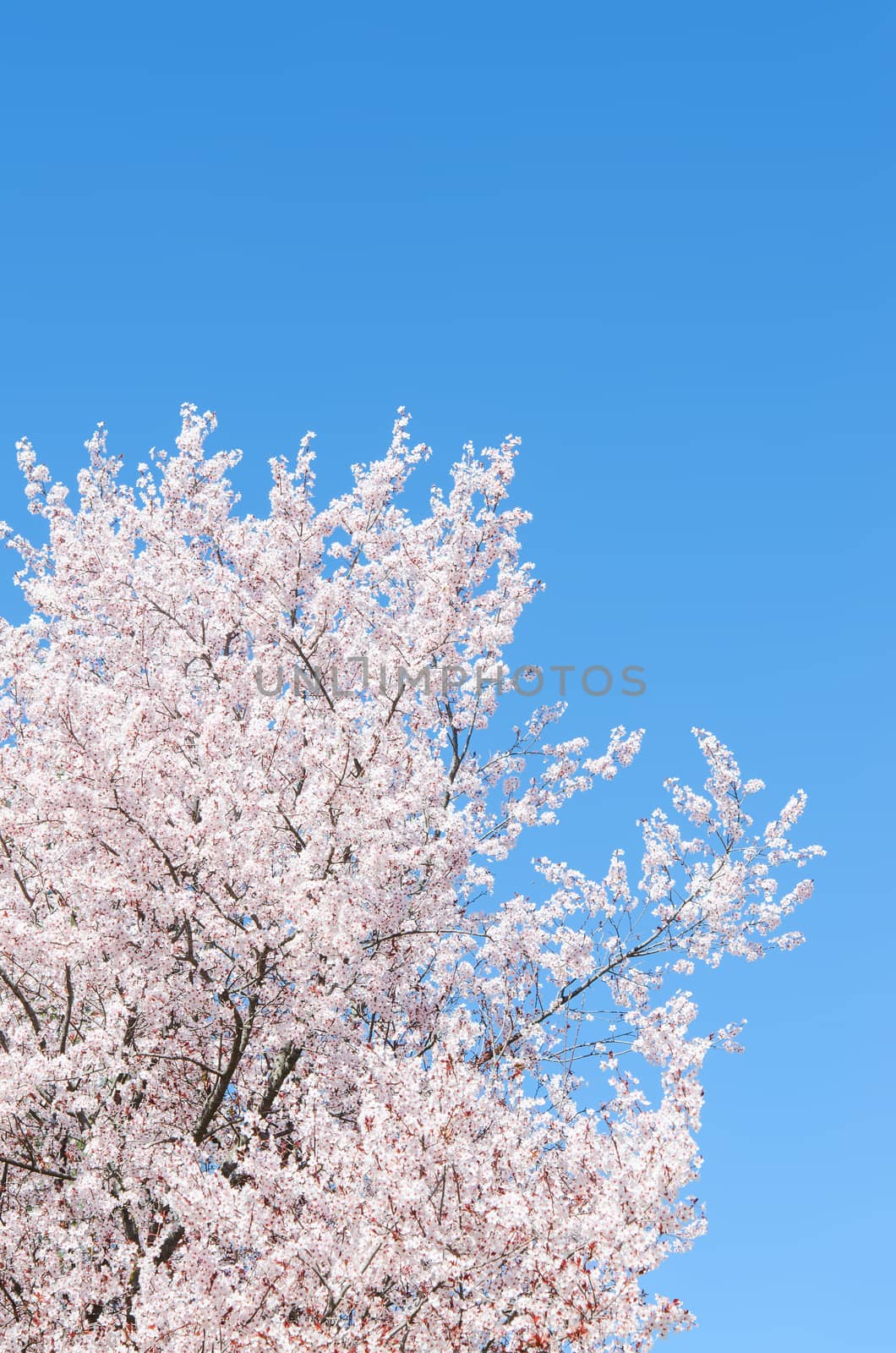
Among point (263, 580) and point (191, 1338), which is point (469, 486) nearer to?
point (263, 580)

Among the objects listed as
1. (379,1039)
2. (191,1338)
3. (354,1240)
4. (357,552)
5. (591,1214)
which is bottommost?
(191,1338)

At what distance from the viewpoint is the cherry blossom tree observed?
815cm

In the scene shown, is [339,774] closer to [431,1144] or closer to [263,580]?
[431,1144]

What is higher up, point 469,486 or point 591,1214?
point 469,486

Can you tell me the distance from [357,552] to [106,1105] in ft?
24.0

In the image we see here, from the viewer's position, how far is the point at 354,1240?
8.14 m

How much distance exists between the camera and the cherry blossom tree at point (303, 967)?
26.7 ft

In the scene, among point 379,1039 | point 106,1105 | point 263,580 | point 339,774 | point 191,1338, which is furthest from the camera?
point 263,580

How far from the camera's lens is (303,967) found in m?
9.88

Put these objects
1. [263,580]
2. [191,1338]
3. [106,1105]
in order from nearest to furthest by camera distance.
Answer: [191,1338] → [106,1105] → [263,580]

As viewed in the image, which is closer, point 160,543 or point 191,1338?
point 191,1338

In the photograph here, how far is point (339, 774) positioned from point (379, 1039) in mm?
3374

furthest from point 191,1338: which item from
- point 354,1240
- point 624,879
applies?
point 624,879

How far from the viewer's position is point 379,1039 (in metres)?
11.7
